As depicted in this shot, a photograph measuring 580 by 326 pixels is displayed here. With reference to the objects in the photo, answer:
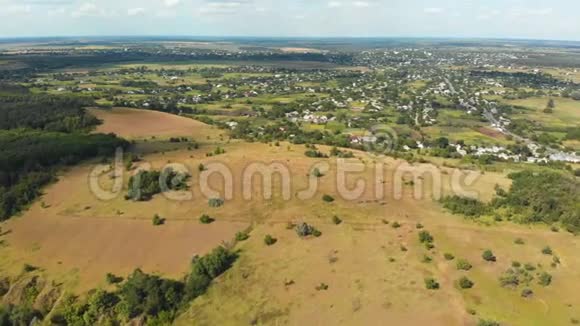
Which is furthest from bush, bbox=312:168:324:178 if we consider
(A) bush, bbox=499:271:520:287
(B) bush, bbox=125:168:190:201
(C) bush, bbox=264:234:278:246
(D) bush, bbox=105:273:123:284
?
(D) bush, bbox=105:273:123:284

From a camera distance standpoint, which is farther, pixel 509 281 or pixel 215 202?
pixel 215 202

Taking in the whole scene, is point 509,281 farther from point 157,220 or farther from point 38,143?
point 38,143

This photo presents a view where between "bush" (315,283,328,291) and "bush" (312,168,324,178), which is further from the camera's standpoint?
"bush" (312,168,324,178)

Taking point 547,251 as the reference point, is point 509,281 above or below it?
above

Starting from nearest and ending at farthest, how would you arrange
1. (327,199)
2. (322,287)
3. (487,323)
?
(487,323) → (322,287) → (327,199)

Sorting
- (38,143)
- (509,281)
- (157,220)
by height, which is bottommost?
(509,281)

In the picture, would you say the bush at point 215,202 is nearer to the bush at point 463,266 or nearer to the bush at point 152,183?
the bush at point 152,183

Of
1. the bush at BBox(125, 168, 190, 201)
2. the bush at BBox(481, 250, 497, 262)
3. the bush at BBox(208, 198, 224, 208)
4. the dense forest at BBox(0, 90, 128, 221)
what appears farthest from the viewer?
the dense forest at BBox(0, 90, 128, 221)

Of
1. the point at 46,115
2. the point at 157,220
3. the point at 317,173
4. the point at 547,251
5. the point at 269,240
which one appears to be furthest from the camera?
the point at 46,115

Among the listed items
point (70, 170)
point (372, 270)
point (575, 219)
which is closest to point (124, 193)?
point (70, 170)

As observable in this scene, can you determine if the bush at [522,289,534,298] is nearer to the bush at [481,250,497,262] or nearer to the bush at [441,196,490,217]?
the bush at [481,250,497,262]

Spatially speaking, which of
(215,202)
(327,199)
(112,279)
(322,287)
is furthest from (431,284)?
(215,202)

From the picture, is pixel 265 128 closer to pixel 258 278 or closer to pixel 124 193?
pixel 124 193
